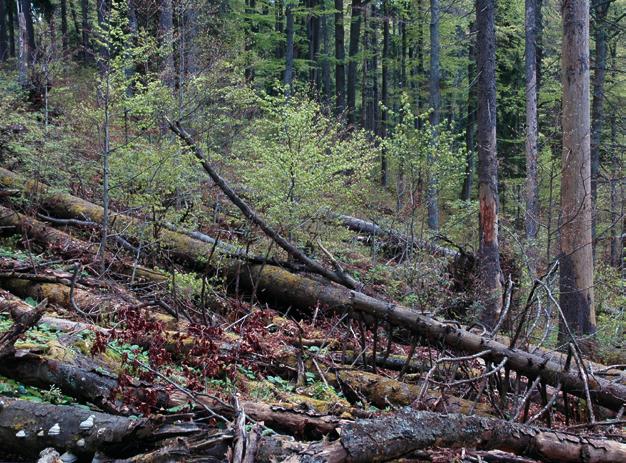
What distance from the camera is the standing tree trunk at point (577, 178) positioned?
321 inches

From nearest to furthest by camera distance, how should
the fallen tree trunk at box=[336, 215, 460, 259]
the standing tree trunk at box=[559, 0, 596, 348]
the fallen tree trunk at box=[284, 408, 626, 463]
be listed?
the fallen tree trunk at box=[284, 408, 626, 463]
the standing tree trunk at box=[559, 0, 596, 348]
the fallen tree trunk at box=[336, 215, 460, 259]

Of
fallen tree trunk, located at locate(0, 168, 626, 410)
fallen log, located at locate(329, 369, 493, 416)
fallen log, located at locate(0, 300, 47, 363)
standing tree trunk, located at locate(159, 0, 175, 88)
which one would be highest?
standing tree trunk, located at locate(159, 0, 175, 88)

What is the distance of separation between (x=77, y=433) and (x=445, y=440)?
200 centimetres

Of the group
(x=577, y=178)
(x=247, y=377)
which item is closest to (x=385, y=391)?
(x=247, y=377)

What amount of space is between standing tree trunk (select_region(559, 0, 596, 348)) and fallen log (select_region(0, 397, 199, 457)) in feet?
23.6

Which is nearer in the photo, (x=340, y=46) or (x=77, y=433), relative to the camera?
(x=77, y=433)

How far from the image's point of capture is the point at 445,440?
113 inches

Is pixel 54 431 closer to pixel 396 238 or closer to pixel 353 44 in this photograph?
pixel 396 238

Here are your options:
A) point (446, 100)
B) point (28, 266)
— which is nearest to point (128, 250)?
point (28, 266)

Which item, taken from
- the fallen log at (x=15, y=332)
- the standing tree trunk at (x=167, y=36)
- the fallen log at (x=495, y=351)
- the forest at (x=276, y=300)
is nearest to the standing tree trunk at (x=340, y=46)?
the forest at (x=276, y=300)

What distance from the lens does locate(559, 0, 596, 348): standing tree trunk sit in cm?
816

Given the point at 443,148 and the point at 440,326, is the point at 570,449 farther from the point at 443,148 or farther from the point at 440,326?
the point at 443,148

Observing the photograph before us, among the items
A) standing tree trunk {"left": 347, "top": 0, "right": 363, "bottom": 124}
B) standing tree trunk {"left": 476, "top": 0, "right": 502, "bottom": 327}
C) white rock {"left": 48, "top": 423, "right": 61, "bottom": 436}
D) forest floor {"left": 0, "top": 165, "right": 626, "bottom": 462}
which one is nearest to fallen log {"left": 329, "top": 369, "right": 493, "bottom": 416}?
forest floor {"left": 0, "top": 165, "right": 626, "bottom": 462}

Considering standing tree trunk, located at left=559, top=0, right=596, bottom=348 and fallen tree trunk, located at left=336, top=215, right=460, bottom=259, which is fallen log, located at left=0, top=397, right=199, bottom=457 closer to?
standing tree trunk, located at left=559, top=0, right=596, bottom=348
